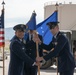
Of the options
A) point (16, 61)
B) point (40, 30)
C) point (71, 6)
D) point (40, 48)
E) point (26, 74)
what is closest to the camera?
point (16, 61)

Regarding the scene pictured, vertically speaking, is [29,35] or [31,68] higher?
[29,35]

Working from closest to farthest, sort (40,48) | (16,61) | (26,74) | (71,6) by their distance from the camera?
(16,61) < (40,48) < (26,74) < (71,6)

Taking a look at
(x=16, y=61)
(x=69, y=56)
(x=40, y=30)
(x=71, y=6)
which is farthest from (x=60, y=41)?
(x=71, y=6)

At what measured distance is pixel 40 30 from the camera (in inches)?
421

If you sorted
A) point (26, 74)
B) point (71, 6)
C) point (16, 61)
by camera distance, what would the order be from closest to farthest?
point (16, 61) → point (26, 74) → point (71, 6)

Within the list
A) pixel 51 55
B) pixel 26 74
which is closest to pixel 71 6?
pixel 26 74

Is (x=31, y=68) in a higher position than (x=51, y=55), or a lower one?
lower

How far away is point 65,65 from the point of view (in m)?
7.01

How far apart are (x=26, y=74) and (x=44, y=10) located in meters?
18.5

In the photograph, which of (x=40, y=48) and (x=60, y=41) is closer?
(x=60, y=41)

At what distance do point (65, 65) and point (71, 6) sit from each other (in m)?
20.3

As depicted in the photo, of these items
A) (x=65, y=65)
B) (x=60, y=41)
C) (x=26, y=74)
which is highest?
(x=60, y=41)

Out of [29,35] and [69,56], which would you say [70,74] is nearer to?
[69,56]

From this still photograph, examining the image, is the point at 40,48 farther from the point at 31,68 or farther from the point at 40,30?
the point at 40,30
